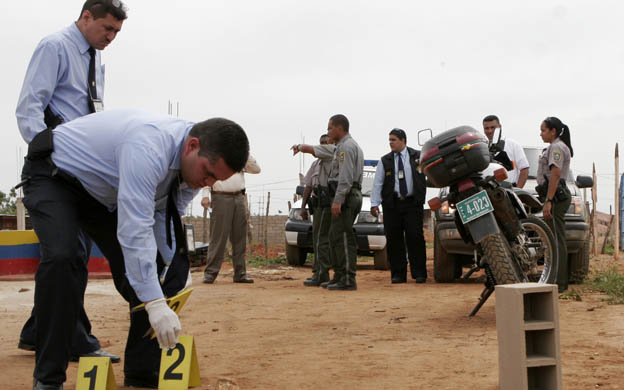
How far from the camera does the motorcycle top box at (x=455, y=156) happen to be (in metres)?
5.24

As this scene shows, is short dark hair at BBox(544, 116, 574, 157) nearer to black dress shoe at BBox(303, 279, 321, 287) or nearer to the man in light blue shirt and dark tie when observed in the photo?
black dress shoe at BBox(303, 279, 321, 287)

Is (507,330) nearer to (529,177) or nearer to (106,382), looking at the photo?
(106,382)

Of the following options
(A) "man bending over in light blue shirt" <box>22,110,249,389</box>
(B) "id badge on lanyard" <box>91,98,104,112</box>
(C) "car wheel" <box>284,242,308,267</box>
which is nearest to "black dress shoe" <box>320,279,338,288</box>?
(C) "car wheel" <box>284,242,308,267</box>

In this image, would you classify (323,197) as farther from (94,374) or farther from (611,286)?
(94,374)

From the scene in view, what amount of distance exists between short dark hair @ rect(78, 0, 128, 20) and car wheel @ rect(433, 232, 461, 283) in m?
5.51

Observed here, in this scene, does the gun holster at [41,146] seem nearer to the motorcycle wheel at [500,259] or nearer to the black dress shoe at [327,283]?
the motorcycle wheel at [500,259]

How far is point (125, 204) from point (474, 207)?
3071 millimetres

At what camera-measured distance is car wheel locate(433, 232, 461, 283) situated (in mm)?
8586

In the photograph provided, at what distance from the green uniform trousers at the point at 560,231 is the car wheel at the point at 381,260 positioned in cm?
479

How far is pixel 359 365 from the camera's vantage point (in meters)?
3.93

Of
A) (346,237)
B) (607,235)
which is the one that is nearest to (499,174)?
(346,237)

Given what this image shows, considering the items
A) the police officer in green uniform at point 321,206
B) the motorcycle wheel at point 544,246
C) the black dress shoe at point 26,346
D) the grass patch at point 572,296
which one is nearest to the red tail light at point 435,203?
the motorcycle wheel at point 544,246

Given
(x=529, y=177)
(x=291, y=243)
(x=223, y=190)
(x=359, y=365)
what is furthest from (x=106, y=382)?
(x=291, y=243)

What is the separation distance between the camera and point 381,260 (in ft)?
39.1
